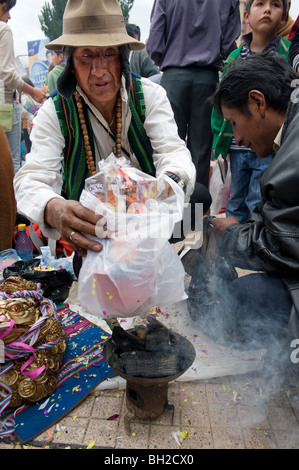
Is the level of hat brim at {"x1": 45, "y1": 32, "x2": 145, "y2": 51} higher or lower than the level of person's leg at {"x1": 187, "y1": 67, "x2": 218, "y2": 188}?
higher

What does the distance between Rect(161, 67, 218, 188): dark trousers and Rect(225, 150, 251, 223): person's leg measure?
0.57 meters

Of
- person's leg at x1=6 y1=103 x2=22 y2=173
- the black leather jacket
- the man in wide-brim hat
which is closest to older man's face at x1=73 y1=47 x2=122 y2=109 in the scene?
the man in wide-brim hat

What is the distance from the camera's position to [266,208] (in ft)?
6.32

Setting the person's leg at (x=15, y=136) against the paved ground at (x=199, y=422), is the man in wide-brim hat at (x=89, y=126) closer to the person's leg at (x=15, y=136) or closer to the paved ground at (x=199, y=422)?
the paved ground at (x=199, y=422)

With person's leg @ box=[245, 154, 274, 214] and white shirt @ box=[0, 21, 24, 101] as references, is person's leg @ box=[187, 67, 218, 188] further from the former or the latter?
white shirt @ box=[0, 21, 24, 101]

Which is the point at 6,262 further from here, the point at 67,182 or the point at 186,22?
the point at 186,22

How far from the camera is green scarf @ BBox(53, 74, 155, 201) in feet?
7.09

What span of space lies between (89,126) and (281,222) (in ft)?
4.24

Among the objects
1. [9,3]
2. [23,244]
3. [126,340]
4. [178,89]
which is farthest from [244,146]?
[9,3]

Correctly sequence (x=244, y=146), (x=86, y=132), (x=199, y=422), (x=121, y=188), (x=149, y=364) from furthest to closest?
(x=244, y=146)
(x=86, y=132)
(x=199, y=422)
(x=149, y=364)
(x=121, y=188)

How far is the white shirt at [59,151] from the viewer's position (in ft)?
6.19

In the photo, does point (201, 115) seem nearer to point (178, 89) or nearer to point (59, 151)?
point (178, 89)

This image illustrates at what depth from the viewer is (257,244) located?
6.54ft
